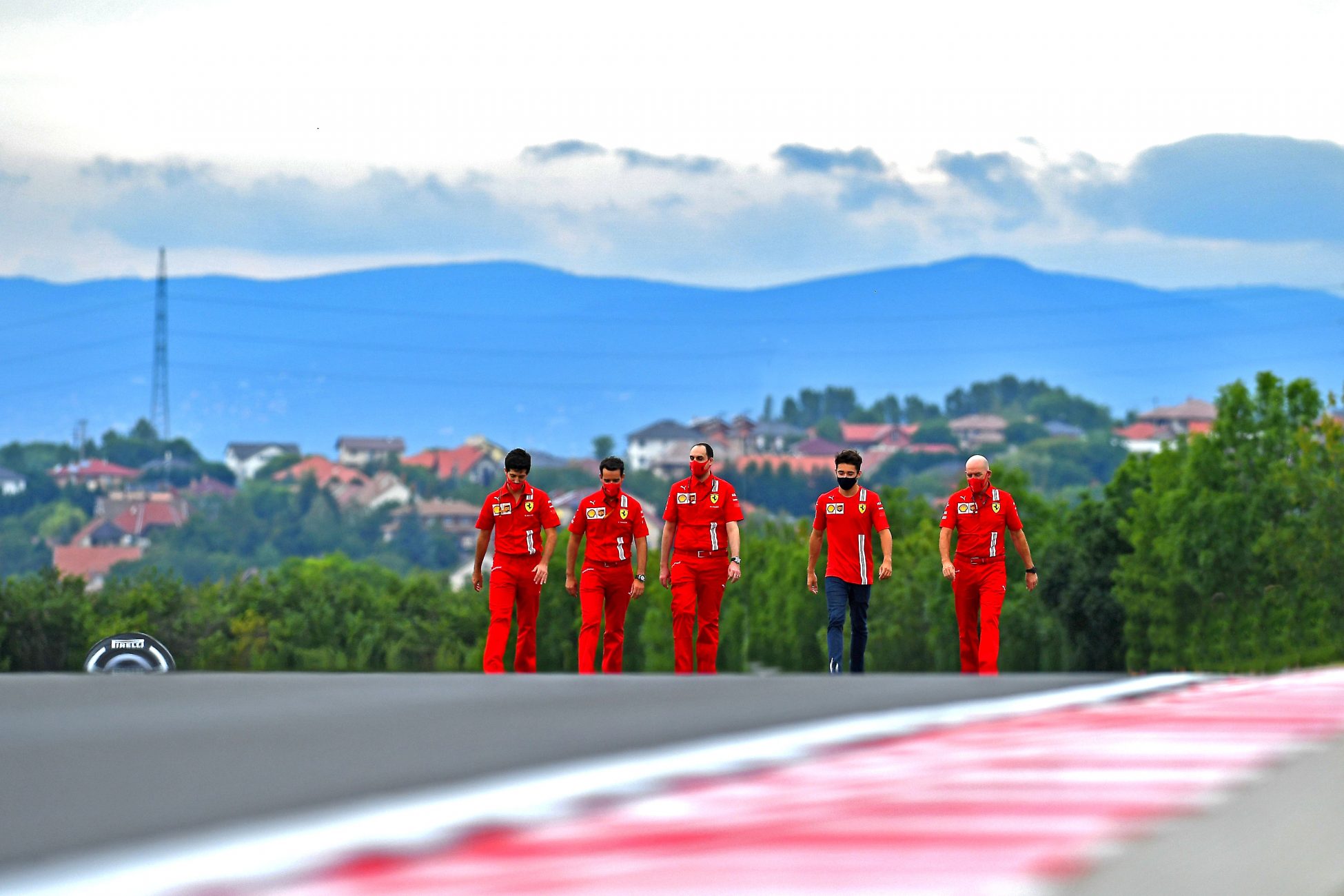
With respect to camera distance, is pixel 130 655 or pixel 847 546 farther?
pixel 847 546

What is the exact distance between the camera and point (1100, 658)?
9494cm

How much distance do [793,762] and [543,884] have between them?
2.39 meters

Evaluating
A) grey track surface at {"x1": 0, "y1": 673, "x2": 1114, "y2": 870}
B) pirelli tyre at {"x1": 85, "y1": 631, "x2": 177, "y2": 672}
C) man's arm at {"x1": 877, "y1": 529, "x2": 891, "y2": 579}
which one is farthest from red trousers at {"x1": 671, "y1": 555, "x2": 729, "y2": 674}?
grey track surface at {"x1": 0, "y1": 673, "x2": 1114, "y2": 870}

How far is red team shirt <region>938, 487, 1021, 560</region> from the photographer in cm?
1538

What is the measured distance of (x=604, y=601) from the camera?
1634cm

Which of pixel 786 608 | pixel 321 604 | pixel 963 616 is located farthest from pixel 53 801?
pixel 321 604

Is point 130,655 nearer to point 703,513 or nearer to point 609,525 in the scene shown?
point 609,525

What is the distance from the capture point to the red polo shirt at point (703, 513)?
1580 centimetres

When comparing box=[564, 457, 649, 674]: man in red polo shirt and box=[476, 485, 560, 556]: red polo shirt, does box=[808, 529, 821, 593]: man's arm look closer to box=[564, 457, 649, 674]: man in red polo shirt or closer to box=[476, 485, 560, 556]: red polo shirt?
box=[564, 457, 649, 674]: man in red polo shirt

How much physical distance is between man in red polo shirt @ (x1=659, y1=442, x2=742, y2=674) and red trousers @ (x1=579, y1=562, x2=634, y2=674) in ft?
1.22

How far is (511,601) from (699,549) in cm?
165

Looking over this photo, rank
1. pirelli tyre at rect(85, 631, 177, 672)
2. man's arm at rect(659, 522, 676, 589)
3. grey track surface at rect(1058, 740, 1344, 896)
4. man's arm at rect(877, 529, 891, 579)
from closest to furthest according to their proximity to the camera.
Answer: grey track surface at rect(1058, 740, 1344, 896) → pirelli tyre at rect(85, 631, 177, 672) → man's arm at rect(877, 529, 891, 579) → man's arm at rect(659, 522, 676, 589)

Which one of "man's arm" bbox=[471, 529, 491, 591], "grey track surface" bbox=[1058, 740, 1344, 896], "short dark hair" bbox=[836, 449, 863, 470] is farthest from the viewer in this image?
"man's arm" bbox=[471, 529, 491, 591]

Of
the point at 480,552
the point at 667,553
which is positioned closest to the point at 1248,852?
the point at 667,553
